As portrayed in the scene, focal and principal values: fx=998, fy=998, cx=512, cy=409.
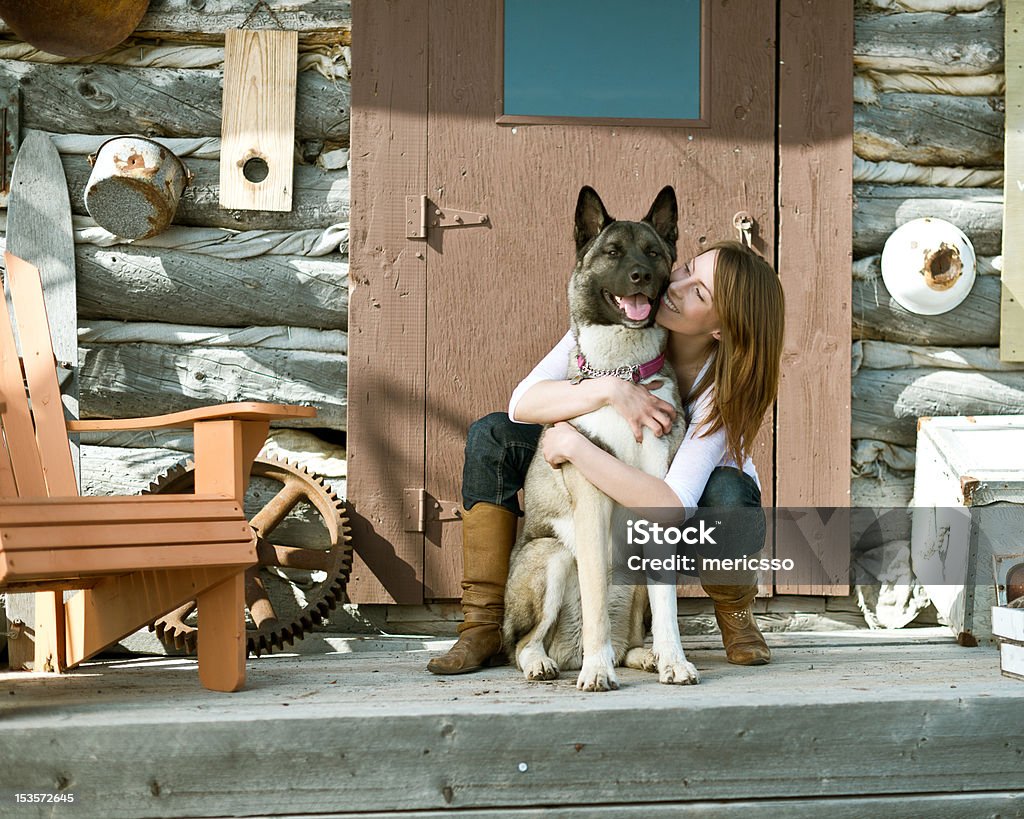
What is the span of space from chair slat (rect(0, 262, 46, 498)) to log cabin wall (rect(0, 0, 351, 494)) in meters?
0.73

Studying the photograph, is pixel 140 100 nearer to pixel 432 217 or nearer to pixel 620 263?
pixel 432 217

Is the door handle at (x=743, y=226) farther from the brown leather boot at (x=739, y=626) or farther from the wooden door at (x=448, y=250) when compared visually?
the brown leather boot at (x=739, y=626)

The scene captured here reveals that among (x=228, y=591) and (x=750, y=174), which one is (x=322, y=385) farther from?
(x=750, y=174)

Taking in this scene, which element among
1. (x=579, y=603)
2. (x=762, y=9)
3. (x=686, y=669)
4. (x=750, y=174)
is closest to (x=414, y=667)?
(x=579, y=603)

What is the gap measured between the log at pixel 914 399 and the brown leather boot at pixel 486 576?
5.08ft

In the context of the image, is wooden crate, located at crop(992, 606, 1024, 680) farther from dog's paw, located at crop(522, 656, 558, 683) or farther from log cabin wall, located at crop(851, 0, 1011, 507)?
dog's paw, located at crop(522, 656, 558, 683)

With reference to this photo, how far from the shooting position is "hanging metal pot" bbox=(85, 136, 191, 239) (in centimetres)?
Answer: 342

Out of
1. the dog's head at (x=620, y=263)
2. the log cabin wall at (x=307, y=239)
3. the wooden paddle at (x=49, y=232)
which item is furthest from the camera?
the log cabin wall at (x=307, y=239)

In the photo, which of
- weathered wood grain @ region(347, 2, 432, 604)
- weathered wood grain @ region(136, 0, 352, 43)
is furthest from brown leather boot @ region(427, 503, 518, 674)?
weathered wood grain @ region(136, 0, 352, 43)

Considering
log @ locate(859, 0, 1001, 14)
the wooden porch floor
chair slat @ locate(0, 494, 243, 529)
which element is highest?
log @ locate(859, 0, 1001, 14)

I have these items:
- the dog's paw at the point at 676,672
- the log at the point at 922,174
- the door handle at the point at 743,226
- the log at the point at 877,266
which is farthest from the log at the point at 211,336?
the log at the point at 922,174

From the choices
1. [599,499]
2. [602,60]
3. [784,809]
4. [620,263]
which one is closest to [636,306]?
[620,263]

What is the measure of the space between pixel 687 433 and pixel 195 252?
199 cm

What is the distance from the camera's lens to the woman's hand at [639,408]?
2.67 meters
